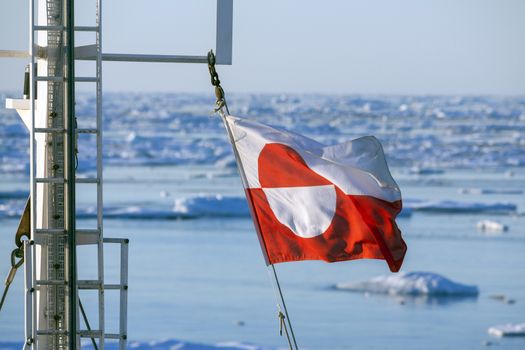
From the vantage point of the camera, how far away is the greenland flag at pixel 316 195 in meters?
4.57

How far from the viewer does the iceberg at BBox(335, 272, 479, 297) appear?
1501 cm

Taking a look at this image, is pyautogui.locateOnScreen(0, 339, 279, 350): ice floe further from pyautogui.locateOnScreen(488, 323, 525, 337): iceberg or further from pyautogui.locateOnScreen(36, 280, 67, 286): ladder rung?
pyautogui.locateOnScreen(36, 280, 67, 286): ladder rung

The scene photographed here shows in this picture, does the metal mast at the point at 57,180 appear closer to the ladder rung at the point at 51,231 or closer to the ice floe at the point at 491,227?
the ladder rung at the point at 51,231

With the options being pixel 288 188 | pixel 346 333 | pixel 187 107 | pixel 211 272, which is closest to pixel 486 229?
pixel 211 272

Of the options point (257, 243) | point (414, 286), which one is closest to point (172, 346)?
point (414, 286)

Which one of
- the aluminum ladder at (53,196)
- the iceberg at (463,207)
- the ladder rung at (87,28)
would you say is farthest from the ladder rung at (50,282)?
the iceberg at (463,207)

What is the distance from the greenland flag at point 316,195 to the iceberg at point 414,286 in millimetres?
10515

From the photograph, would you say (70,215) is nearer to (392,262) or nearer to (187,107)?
(392,262)

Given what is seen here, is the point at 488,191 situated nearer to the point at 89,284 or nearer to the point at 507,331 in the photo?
the point at 507,331

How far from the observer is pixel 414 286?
15367 mm

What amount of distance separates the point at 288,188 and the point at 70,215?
1158 mm

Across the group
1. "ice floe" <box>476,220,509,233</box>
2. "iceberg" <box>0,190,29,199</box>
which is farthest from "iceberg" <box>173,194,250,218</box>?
"ice floe" <box>476,220,509,233</box>

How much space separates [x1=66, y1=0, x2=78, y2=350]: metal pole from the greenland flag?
97cm

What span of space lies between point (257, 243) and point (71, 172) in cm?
1508
